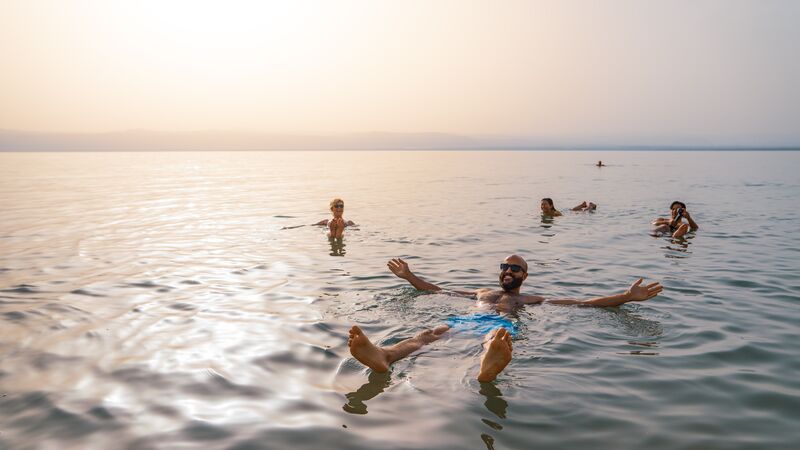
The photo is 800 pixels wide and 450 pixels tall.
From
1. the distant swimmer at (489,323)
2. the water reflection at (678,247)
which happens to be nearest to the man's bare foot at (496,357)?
the distant swimmer at (489,323)

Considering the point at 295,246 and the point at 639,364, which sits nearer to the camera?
the point at 639,364

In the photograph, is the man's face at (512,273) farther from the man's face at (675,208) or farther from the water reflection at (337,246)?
the man's face at (675,208)

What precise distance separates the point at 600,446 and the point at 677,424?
1.02 metres

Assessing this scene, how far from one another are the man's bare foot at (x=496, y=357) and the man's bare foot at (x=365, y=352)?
1175 millimetres

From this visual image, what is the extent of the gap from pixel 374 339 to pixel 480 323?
5.45ft

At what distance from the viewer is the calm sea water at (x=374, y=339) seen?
494 cm

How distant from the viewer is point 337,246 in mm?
15320

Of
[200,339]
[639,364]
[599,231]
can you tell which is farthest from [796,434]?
[599,231]

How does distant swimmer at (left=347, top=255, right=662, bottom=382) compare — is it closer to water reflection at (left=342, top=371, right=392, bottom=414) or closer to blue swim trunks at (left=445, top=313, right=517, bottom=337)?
blue swim trunks at (left=445, top=313, right=517, bottom=337)

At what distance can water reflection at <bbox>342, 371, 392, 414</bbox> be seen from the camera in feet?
17.5

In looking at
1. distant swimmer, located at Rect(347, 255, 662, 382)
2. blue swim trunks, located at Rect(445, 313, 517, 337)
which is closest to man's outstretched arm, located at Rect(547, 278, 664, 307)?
distant swimmer, located at Rect(347, 255, 662, 382)

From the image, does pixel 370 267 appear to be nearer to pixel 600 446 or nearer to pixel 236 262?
pixel 236 262

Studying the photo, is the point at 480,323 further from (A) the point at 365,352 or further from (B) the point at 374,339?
(A) the point at 365,352

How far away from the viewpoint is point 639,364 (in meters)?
6.52
